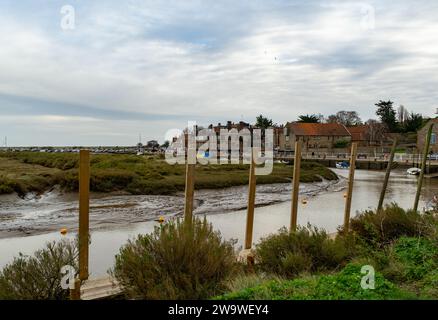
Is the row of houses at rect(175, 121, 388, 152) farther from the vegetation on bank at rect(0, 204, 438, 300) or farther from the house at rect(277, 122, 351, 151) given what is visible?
the vegetation on bank at rect(0, 204, 438, 300)

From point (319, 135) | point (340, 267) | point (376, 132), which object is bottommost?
point (340, 267)

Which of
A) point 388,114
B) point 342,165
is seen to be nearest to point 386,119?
point 388,114

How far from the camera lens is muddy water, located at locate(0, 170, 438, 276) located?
13938 millimetres

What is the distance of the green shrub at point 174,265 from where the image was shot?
549 cm

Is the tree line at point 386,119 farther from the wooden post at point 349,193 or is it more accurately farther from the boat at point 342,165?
the wooden post at point 349,193

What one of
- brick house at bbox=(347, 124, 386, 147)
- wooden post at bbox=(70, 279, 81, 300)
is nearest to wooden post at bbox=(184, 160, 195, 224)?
wooden post at bbox=(70, 279, 81, 300)

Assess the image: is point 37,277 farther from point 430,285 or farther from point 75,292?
point 430,285

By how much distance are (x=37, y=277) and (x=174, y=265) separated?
170 cm

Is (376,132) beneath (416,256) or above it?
above

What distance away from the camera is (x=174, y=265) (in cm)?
577

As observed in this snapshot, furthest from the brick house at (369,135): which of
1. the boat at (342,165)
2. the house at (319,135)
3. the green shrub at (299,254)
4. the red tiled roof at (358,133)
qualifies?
the green shrub at (299,254)

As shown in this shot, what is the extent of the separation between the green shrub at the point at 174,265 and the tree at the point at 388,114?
318 feet

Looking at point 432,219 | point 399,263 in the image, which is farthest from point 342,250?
point 432,219

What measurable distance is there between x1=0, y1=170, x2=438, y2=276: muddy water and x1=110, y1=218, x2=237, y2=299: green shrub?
12.9ft
